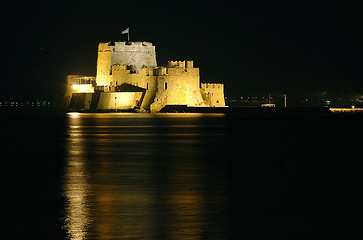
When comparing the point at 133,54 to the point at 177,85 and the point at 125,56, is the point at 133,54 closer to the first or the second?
the point at 125,56

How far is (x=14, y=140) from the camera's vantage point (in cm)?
1712

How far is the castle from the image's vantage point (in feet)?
133

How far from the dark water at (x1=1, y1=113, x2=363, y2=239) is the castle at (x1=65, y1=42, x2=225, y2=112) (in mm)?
26251

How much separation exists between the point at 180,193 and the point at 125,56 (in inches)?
1498

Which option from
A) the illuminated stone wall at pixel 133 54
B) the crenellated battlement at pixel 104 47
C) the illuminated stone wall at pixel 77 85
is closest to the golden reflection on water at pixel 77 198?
the illuminated stone wall at pixel 133 54

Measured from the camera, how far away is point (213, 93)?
147 feet

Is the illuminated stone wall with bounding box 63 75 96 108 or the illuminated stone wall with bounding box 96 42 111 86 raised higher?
the illuminated stone wall with bounding box 96 42 111 86

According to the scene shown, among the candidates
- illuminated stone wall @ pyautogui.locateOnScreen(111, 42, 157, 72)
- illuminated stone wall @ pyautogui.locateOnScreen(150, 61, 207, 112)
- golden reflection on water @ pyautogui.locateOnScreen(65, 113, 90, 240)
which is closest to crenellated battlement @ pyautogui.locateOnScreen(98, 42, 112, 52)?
illuminated stone wall @ pyautogui.locateOnScreen(111, 42, 157, 72)

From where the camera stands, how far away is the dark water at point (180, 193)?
5.62 meters

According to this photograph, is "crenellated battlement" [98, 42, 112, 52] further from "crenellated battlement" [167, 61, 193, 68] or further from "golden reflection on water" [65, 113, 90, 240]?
"golden reflection on water" [65, 113, 90, 240]

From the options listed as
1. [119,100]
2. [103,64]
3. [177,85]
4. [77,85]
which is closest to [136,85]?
[119,100]

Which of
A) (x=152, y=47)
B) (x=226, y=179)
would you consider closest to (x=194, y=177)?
(x=226, y=179)

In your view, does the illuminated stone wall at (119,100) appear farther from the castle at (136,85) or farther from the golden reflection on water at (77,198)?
the golden reflection on water at (77,198)

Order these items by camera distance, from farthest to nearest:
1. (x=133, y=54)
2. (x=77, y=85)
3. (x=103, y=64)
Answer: (x=77, y=85)
(x=103, y=64)
(x=133, y=54)
